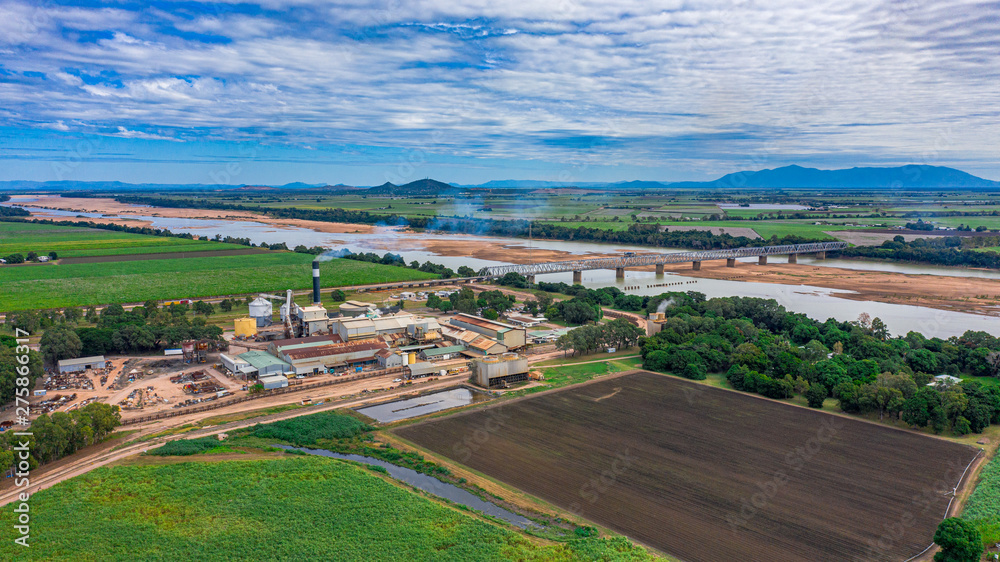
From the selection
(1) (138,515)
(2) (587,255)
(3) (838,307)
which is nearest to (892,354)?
(3) (838,307)

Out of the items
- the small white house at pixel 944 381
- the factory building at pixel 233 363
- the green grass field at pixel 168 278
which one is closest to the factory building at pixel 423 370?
the factory building at pixel 233 363

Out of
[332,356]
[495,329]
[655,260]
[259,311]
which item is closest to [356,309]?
[259,311]

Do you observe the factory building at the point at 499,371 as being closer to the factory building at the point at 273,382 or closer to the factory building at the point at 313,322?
the factory building at the point at 273,382

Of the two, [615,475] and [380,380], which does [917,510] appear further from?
[380,380]

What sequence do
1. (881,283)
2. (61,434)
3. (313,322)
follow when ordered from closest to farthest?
(61,434) → (313,322) → (881,283)

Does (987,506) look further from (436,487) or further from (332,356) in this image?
(332,356)

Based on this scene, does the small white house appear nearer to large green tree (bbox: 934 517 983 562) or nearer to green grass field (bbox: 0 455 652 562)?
large green tree (bbox: 934 517 983 562)

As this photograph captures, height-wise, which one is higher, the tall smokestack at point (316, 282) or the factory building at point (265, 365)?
the tall smokestack at point (316, 282)
